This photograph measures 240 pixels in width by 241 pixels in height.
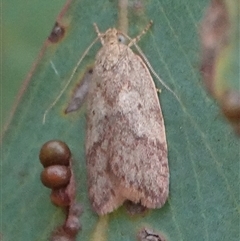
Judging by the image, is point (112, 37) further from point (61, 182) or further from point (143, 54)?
point (61, 182)

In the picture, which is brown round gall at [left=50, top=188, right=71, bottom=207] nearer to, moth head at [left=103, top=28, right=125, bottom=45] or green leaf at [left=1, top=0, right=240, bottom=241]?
green leaf at [left=1, top=0, right=240, bottom=241]

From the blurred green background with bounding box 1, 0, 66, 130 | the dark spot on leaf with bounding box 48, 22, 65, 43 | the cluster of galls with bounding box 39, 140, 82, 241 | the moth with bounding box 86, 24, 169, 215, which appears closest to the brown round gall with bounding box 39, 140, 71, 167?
the cluster of galls with bounding box 39, 140, 82, 241

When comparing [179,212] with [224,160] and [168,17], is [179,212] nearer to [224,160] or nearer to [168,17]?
[224,160]

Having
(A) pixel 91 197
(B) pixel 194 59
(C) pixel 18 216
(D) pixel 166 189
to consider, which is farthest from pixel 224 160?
(C) pixel 18 216

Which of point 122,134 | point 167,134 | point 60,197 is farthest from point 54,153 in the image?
point 167,134

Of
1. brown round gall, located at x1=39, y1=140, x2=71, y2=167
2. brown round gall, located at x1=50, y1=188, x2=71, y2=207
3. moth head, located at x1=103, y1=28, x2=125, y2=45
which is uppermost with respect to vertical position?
moth head, located at x1=103, y1=28, x2=125, y2=45

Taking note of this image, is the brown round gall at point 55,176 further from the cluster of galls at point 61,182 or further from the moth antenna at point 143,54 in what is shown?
the moth antenna at point 143,54

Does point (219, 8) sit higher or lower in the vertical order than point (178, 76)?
higher
